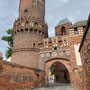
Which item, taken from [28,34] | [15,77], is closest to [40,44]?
[28,34]

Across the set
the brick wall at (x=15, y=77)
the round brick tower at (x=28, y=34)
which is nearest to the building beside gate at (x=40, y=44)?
the round brick tower at (x=28, y=34)

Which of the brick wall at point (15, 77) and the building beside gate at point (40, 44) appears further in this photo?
the building beside gate at point (40, 44)

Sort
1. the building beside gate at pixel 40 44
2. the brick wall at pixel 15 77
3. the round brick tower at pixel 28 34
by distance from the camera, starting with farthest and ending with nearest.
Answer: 1. the round brick tower at pixel 28 34
2. the building beside gate at pixel 40 44
3. the brick wall at pixel 15 77

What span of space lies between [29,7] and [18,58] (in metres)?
10.1

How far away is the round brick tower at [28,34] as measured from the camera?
50.3 feet

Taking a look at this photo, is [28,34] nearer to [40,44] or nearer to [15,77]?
[40,44]

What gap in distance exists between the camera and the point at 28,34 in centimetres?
1656

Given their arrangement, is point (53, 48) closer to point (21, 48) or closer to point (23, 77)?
point (21, 48)

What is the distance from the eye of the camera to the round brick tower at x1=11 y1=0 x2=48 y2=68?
1533 cm

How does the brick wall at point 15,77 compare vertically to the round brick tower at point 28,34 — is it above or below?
below

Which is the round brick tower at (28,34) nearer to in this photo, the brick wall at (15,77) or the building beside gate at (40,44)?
the building beside gate at (40,44)

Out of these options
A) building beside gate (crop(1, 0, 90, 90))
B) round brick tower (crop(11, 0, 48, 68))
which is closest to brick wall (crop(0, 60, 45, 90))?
building beside gate (crop(1, 0, 90, 90))

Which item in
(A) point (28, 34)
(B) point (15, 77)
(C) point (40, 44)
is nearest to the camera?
(B) point (15, 77)

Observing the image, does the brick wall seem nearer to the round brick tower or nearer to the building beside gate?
the building beside gate
